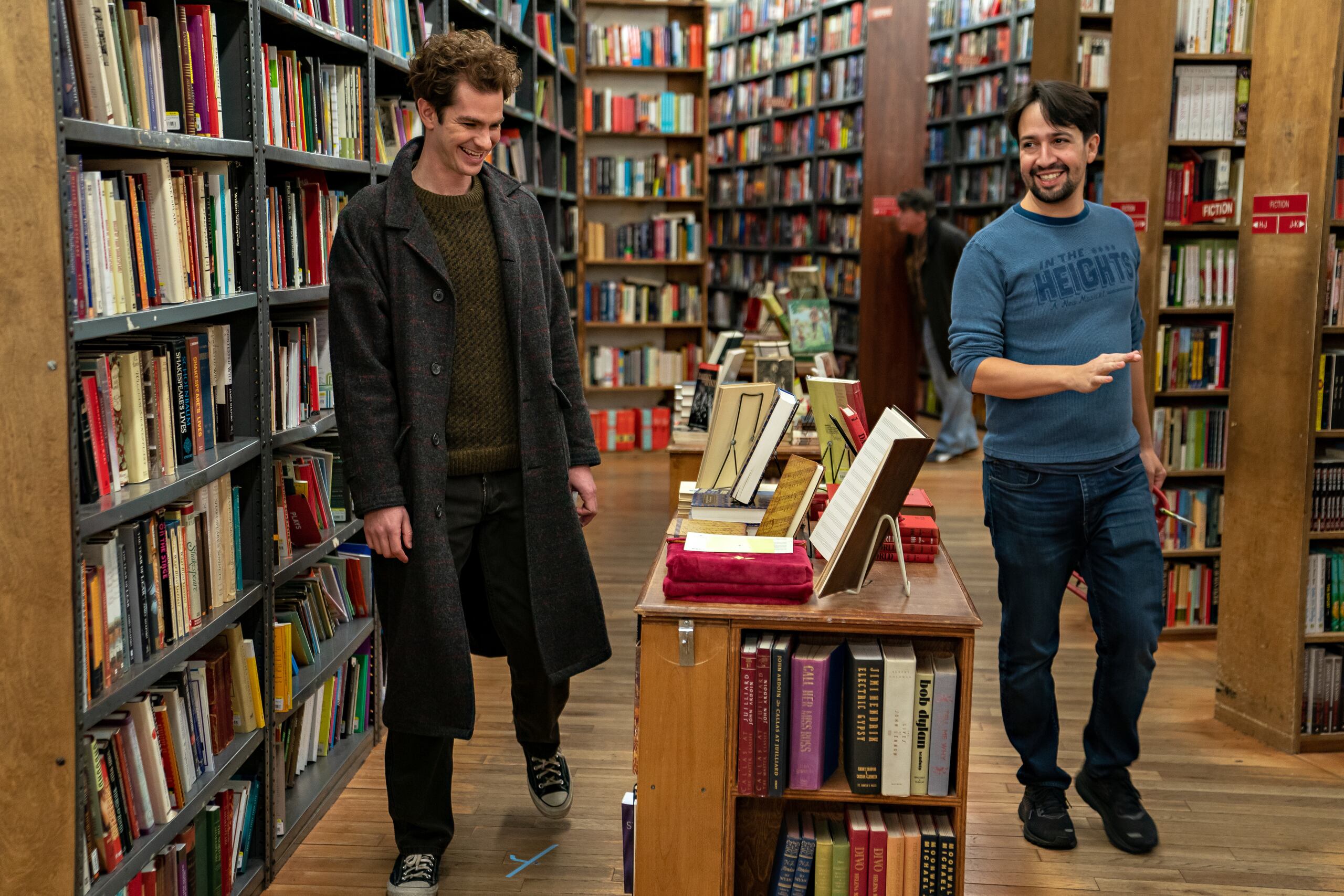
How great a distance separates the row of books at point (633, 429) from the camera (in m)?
8.23

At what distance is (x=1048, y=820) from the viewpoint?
283 cm

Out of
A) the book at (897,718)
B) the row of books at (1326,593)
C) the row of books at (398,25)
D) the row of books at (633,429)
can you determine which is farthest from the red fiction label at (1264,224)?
the row of books at (633,429)

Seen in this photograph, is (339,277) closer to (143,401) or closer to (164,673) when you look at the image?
(143,401)

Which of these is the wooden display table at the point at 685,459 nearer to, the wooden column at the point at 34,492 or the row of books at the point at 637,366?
the wooden column at the point at 34,492

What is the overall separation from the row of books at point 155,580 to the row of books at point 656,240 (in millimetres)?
5949

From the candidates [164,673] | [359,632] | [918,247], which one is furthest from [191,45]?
[918,247]

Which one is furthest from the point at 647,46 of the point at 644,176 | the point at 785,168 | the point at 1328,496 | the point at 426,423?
the point at 426,423

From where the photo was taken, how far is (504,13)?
562 cm

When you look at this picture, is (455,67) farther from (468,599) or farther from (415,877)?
(415,877)

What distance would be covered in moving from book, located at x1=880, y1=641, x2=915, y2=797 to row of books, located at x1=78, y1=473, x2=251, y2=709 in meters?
1.29

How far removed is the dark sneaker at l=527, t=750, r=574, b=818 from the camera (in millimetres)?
2932

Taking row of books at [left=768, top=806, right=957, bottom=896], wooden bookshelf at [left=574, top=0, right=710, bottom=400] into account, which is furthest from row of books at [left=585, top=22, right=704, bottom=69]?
row of books at [left=768, top=806, right=957, bottom=896]

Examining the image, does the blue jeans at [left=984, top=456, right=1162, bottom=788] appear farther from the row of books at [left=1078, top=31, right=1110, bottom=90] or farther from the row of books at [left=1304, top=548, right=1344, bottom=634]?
the row of books at [left=1078, top=31, right=1110, bottom=90]

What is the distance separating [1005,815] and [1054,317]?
50.5 inches
